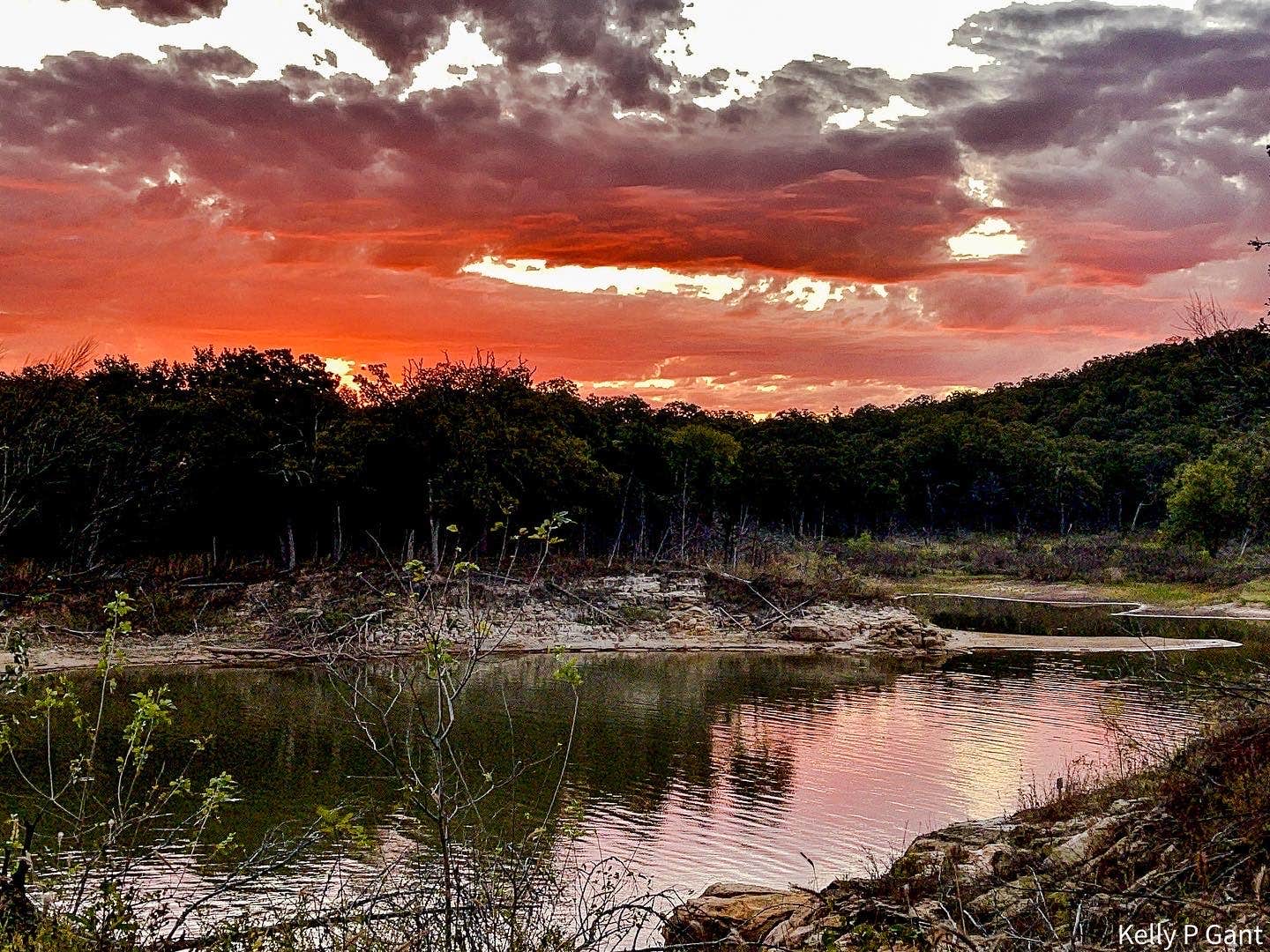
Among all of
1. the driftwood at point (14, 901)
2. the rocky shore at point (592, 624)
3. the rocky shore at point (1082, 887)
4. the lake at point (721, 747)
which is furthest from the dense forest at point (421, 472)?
the driftwood at point (14, 901)

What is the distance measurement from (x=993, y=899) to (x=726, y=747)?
1722 centimetres

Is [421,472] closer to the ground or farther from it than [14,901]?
farther from it

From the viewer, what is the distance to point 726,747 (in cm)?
2789

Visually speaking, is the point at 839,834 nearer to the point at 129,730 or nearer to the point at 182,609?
the point at 129,730

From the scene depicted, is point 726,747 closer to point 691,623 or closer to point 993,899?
point 993,899

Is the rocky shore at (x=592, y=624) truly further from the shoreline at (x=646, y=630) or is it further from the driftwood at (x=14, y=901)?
the driftwood at (x=14, y=901)

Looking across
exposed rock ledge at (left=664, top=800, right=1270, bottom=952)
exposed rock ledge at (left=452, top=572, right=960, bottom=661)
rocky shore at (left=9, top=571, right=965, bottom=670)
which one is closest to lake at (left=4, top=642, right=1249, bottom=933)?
exposed rock ledge at (left=664, top=800, right=1270, bottom=952)

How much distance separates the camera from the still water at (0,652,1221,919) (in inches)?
762

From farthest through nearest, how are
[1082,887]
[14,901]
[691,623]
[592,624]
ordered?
[691,623], [592,624], [1082,887], [14,901]

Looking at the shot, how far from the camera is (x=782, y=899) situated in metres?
13.3

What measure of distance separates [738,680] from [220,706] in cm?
1747

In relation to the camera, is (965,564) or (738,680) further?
(965,564)

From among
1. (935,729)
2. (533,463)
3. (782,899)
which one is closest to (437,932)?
(782,899)

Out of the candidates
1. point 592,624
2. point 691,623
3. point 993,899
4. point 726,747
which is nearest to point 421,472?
point 592,624
